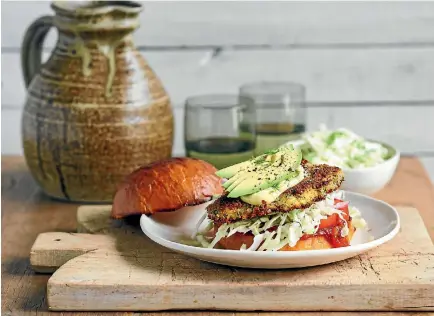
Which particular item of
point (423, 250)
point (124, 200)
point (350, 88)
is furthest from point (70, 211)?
point (350, 88)

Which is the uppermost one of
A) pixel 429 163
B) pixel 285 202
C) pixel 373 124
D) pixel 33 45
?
pixel 33 45

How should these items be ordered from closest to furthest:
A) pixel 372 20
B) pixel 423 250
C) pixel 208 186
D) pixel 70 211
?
pixel 423 250 < pixel 208 186 < pixel 70 211 < pixel 372 20

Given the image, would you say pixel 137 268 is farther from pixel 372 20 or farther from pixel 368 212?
pixel 372 20

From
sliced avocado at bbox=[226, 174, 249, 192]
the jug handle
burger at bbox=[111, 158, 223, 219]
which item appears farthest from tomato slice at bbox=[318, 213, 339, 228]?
the jug handle

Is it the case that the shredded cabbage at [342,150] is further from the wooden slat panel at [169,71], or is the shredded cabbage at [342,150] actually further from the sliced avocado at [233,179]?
the wooden slat panel at [169,71]

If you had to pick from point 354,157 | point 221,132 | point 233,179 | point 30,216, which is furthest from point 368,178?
point 30,216

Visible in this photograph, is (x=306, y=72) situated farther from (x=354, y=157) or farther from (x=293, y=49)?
(x=354, y=157)
